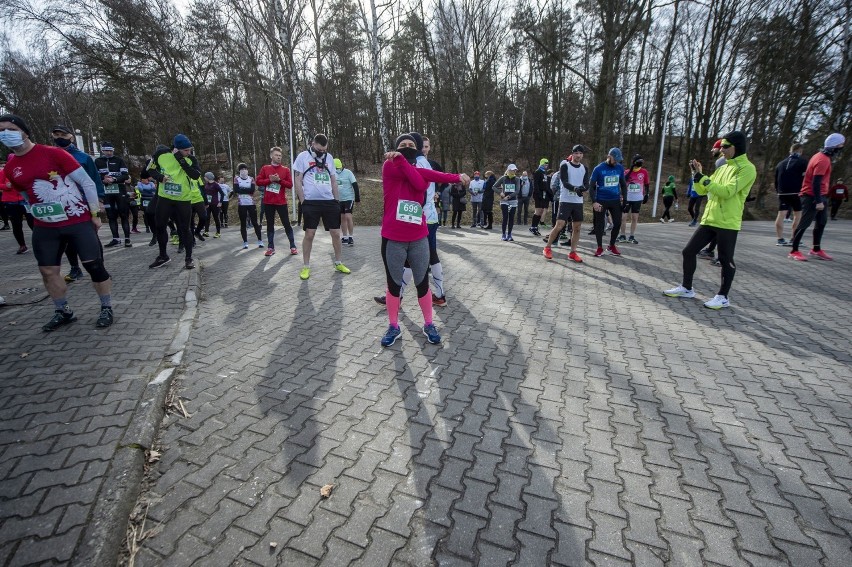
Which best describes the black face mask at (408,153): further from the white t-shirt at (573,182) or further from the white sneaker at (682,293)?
the white t-shirt at (573,182)

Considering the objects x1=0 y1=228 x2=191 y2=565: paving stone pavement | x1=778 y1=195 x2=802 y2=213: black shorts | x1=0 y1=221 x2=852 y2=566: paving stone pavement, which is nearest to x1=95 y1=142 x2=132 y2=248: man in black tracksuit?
x1=0 y1=228 x2=191 y2=565: paving stone pavement

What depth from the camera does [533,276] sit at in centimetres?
734

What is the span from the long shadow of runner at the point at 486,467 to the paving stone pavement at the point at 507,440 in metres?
0.01

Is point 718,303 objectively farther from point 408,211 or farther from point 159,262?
point 159,262

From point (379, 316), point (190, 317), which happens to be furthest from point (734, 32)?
point (190, 317)

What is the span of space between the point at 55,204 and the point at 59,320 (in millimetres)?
1247

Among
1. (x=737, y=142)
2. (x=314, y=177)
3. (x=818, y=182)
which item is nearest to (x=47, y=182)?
(x=314, y=177)

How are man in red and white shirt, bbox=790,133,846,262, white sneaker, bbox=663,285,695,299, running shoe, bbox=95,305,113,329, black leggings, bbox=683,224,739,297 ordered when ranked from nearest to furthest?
running shoe, bbox=95,305,113,329 < black leggings, bbox=683,224,739,297 < white sneaker, bbox=663,285,695,299 < man in red and white shirt, bbox=790,133,846,262

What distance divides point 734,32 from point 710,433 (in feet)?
96.8

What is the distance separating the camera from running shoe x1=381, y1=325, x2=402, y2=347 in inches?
166

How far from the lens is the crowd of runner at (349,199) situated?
13.5ft

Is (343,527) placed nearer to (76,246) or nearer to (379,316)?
(379,316)

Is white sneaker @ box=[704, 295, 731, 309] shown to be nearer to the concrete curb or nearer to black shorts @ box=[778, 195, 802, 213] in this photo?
black shorts @ box=[778, 195, 802, 213]

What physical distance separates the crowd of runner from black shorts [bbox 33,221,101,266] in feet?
0.04
